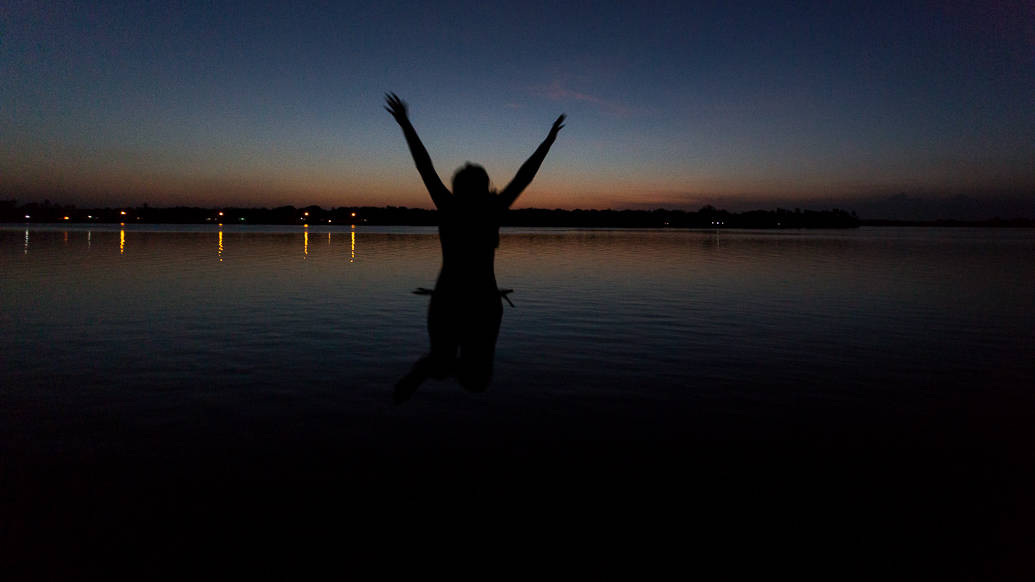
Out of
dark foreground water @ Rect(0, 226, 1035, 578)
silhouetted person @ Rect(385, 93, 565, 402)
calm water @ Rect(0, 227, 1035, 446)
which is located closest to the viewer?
dark foreground water @ Rect(0, 226, 1035, 578)

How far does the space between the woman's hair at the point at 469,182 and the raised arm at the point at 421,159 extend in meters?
0.20

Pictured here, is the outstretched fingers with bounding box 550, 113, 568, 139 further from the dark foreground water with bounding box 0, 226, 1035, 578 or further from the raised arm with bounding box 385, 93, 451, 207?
the dark foreground water with bounding box 0, 226, 1035, 578

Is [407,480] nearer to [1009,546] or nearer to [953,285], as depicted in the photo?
[1009,546]

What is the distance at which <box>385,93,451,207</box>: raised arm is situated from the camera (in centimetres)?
533

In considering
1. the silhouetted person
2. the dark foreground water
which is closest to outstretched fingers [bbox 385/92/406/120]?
the silhouetted person

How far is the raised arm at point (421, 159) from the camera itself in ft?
17.5

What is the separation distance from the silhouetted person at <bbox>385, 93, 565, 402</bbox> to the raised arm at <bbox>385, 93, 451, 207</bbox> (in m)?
0.02

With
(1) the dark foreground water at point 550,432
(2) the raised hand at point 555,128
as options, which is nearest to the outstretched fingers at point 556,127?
(2) the raised hand at point 555,128

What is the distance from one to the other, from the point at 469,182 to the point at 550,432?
3779 millimetres

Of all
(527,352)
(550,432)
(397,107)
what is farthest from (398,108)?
(527,352)

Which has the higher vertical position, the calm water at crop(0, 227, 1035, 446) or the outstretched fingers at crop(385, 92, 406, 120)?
the outstretched fingers at crop(385, 92, 406, 120)

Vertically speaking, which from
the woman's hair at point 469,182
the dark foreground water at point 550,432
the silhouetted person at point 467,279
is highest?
the woman's hair at point 469,182

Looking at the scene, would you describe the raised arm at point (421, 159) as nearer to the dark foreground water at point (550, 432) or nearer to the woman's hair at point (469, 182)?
the woman's hair at point (469, 182)

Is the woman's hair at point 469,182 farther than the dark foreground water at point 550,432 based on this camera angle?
Yes
